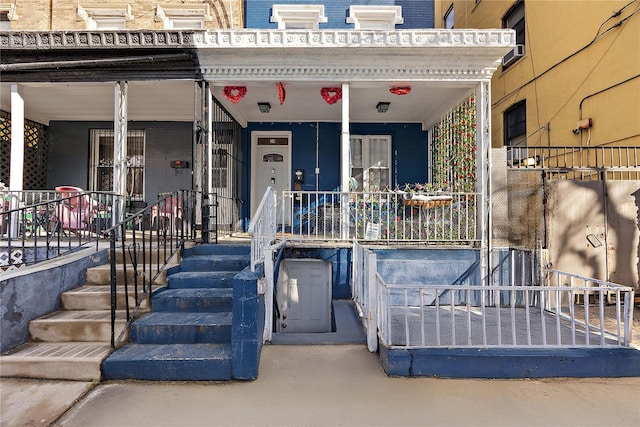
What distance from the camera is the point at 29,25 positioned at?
30.5ft

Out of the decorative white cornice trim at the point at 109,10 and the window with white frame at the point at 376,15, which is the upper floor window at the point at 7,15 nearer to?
the decorative white cornice trim at the point at 109,10

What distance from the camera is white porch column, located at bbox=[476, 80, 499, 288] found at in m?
6.22

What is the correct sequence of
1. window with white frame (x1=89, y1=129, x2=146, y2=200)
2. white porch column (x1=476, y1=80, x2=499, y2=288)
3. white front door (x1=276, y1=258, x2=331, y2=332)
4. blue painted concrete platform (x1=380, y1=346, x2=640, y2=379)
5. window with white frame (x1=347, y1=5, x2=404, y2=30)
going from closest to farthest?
blue painted concrete platform (x1=380, y1=346, x2=640, y2=379), white porch column (x1=476, y1=80, x2=499, y2=288), white front door (x1=276, y1=258, x2=331, y2=332), window with white frame (x1=89, y1=129, x2=146, y2=200), window with white frame (x1=347, y1=5, x2=404, y2=30)

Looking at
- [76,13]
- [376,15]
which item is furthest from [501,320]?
[76,13]

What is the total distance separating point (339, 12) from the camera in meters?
9.84

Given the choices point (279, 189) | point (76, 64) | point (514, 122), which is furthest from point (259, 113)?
point (514, 122)

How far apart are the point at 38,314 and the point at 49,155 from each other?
7.17 m

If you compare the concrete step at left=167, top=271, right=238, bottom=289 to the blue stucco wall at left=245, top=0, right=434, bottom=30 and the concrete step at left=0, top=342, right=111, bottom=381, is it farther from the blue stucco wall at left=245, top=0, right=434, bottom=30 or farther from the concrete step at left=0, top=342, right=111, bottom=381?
the blue stucco wall at left=245, top=0, right=434, bottom=30

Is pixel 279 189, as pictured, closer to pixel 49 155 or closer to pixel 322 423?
pixel 49 155

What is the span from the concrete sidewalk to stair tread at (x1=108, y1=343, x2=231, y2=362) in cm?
25

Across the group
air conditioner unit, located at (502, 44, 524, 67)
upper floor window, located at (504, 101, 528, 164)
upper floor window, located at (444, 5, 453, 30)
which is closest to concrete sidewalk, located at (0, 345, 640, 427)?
upper floor window, located at (504, 101, 528, 164)

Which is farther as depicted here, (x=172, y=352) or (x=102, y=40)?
(x=102, y=40)

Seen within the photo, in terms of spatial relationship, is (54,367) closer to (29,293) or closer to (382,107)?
(29,293)

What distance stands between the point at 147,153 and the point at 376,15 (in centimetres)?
729
